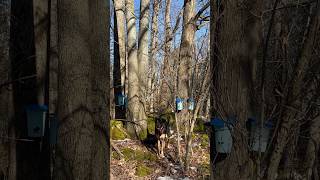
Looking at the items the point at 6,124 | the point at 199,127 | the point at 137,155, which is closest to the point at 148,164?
the point at 137,155

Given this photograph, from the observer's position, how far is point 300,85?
391cm

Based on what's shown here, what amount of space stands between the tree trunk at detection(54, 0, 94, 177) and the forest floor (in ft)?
15.6

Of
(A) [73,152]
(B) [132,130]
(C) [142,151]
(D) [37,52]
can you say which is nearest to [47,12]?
(D) [37,52]

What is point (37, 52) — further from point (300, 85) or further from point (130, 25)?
point (130, 25)

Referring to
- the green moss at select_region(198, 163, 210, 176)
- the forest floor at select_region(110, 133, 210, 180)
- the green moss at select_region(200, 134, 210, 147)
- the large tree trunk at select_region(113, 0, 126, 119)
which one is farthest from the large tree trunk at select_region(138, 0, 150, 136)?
the green moss at select_region(198, 163, 210, 176)

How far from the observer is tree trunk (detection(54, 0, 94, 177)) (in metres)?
4.16

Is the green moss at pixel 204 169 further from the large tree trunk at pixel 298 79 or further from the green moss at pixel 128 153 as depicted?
the large tree trunk at pixel 298 79

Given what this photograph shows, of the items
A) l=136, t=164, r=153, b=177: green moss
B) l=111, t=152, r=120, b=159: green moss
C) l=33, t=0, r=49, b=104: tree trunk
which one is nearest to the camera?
l=33, t=0, r=49, b=104: tree trunk

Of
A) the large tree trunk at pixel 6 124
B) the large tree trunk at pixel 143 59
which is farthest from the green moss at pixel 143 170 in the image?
the large tree trunk at pixel 6 124

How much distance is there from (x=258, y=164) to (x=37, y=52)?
2.48 metres

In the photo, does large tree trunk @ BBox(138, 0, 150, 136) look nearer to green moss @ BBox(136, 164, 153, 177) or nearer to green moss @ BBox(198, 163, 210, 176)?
green moss @ BBox(198, 163, 210, 176)

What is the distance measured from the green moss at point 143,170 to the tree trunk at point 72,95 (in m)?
4.92

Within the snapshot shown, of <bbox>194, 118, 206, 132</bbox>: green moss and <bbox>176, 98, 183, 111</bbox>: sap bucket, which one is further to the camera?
<bbox>194, 118, 206, 132</bbox>: green moss

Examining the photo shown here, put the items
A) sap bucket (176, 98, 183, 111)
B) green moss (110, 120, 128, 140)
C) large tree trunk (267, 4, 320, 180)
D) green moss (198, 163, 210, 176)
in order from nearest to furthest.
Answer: large tree trunk (267, 4, 320, 180) → green moss (198, 163, 210, 176) → sap bucket (176, 98, 183, 111) → green moss (110, 120, 128, 140)
